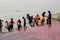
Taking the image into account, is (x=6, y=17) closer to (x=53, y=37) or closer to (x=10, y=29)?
(x=10, y=29)

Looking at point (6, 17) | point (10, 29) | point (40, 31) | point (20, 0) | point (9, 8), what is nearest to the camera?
point (40, 31)

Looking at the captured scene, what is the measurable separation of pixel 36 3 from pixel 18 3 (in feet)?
5.18

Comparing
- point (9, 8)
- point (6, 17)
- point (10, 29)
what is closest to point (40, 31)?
point (10, 29)

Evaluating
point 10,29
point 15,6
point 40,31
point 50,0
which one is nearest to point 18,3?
point 15,6

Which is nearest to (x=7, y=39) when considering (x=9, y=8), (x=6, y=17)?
(x=6, y=17)

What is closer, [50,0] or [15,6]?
[15,6]

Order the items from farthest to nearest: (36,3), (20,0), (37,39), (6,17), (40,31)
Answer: (20,0) → (36,3) → (6,17) → (40,31) → (37,39)

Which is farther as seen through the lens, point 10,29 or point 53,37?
point 10,29

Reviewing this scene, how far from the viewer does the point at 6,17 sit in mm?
17266

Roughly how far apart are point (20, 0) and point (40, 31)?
43.1 ft

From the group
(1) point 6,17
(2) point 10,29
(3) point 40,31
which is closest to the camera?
(3) point 40,31

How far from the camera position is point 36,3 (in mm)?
21359

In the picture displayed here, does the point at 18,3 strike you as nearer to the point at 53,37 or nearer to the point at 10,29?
the point at 10,29

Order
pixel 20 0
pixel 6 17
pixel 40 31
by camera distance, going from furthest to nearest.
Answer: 1. pixel 20 0
2. pixel 6 17
3. pixel 40 31
